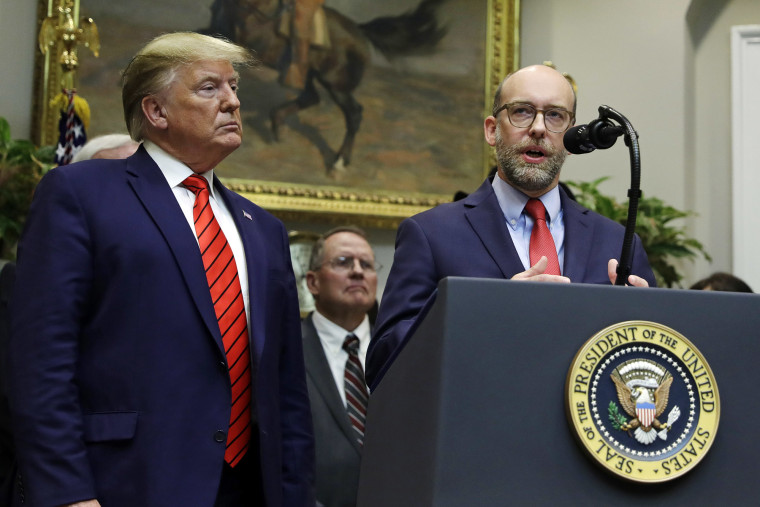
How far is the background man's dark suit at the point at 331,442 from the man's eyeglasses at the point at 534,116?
1802 mm

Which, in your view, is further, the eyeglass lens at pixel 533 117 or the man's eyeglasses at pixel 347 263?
the man's eyeglasses at pixel 347 263

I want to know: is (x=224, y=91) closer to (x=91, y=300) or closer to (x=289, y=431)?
(x=91, y=300)

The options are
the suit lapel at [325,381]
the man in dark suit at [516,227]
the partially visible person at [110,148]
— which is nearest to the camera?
the man in dark suit at [516,227]

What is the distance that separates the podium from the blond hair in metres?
1.28

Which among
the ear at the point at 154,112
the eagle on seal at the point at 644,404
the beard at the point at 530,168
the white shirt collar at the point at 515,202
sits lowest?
the eagle on seal at the point at 644,404

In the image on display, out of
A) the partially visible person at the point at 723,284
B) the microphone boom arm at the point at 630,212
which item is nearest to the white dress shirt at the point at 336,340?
the partially visible person at the point at 723,284

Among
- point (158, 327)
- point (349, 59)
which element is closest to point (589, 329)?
point (158, 327)

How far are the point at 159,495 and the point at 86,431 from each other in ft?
0.74

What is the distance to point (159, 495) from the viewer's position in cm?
234

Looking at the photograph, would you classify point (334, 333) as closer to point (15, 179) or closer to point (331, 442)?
point (331, 442)

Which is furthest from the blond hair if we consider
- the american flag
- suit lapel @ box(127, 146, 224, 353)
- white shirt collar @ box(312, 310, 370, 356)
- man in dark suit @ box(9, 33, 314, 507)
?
the american flag

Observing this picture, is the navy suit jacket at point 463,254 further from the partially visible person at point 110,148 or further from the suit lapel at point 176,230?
the partially visible person at point 110,148

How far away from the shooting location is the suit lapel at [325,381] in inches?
166

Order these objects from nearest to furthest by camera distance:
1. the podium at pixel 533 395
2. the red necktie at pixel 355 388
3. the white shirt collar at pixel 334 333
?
the podium at pixel 533 395 → the red necktie at pixel 355 388 → the white shirt collar at pixel 334 333
